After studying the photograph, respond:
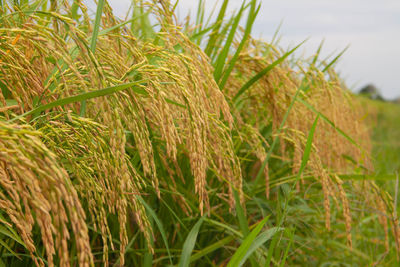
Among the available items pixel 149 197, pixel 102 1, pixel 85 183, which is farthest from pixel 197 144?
pixel 149 197

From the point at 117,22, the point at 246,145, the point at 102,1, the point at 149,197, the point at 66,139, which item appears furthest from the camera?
the point at 246,145

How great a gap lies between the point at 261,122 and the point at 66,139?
190cm

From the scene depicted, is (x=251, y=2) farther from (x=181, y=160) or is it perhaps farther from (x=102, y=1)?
(x=102, y=1)

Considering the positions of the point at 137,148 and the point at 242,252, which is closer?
the point at 137,148

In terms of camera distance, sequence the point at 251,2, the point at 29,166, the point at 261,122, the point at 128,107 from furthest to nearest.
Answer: the point at 261,122 → the point at 251,2 → the point at 128,107 → the point at 29,166

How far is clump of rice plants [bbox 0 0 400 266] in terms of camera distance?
1055mm

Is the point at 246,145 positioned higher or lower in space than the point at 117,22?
lower

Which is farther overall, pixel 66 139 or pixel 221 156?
pixel 221 156

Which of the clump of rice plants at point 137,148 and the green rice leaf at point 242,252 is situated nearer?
the clump of rice plants at point 137,148

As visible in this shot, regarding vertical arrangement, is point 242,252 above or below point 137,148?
below

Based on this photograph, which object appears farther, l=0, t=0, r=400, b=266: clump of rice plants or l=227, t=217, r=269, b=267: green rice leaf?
l=227, t=217, r=269, b=267: green rice leaf

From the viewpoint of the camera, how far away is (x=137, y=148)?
4.50ft

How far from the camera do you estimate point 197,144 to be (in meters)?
1.23

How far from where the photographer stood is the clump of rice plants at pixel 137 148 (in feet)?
3.46
